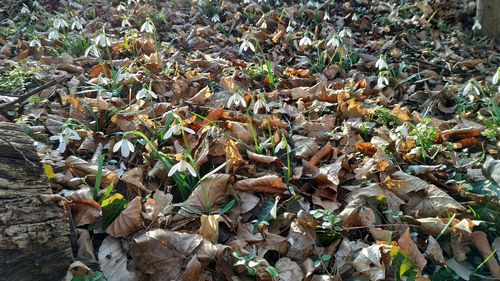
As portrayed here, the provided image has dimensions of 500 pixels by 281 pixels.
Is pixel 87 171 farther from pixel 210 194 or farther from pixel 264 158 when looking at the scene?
pixel 264 158

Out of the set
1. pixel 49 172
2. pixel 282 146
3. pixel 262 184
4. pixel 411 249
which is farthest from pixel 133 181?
pixel 411 249

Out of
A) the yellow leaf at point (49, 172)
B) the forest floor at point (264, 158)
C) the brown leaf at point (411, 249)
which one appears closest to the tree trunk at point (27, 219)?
the forest floor at point (264, 158)

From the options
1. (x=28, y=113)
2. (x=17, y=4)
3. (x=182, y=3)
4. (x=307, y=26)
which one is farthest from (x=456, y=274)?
(x=17, y=4)

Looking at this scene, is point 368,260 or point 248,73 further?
point 248,73

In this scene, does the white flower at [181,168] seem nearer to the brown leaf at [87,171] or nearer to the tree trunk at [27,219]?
the brown leaf at [87,171]

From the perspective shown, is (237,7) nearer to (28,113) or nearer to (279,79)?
(279,79)

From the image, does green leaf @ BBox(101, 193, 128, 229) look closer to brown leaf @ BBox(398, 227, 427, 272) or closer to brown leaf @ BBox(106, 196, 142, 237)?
brown leaf @ BBox(106, 196, 142, 237)

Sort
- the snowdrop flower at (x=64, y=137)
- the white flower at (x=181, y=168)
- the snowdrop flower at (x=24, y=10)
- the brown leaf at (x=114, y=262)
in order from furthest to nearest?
the snowdrop flower at (x=24, y=10), the snowdrop flower at (x=64, y=137), the white flower at (x=181, y=168), the brown leaf at (x=114, y=262)
